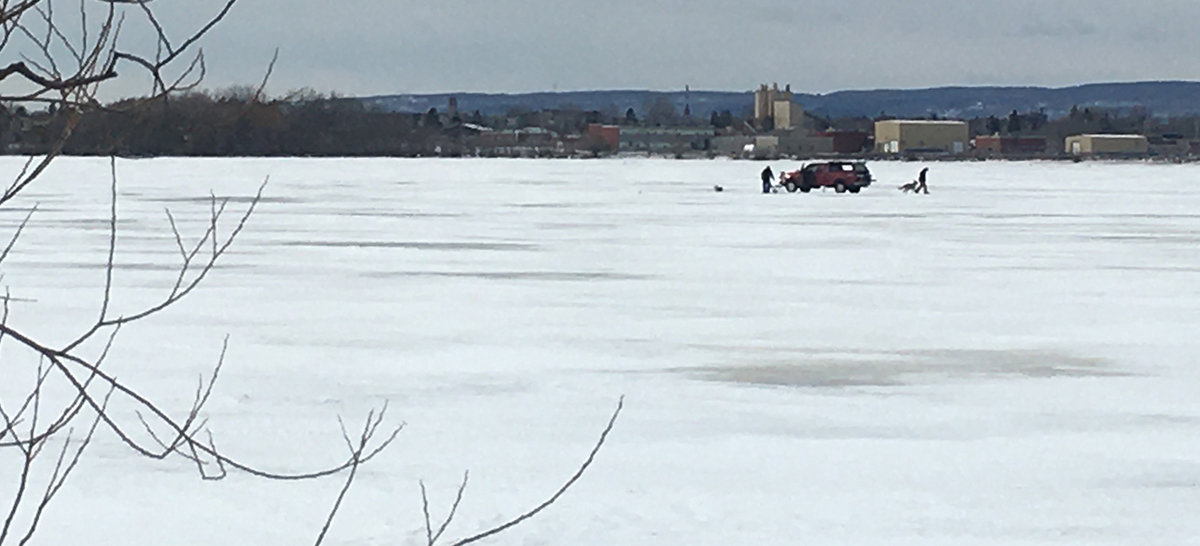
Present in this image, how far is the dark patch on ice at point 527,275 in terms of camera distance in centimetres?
1852

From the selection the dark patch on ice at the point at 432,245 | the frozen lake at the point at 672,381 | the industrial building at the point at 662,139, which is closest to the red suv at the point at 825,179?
the frozen lake at the point at 672,381

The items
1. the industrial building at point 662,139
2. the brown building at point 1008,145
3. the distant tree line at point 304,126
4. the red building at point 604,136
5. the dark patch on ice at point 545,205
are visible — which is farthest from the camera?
the industrial building at point 662,139

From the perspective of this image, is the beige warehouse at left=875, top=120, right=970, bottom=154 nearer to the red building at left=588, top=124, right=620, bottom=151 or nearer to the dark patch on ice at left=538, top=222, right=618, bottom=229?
the red building at left=588, top=124, right=620, bottom=151

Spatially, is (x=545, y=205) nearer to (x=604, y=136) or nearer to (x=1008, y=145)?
(x=1008, y=145)

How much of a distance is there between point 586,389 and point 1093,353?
3836 millimetres

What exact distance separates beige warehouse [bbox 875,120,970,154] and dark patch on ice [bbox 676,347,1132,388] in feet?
484

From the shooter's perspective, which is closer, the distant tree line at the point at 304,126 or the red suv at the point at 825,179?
the distant tree line at the point at 304,126

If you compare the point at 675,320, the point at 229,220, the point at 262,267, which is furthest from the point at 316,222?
the point at 675,320

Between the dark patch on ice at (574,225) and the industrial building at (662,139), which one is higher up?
the dark patch on ice at (574,225)

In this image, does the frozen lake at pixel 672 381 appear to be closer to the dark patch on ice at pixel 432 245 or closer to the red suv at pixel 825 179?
the dark patch on ice at pixel 432 245

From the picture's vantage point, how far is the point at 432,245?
78.9 ft

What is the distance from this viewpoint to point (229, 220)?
29.9 meters

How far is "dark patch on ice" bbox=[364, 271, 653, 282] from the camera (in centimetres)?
1852

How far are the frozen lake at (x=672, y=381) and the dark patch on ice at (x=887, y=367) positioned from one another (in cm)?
5
